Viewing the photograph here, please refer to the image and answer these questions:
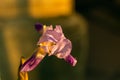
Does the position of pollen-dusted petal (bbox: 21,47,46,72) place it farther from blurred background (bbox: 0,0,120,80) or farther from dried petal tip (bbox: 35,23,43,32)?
blurred background (bbox: 0,0,120,80)

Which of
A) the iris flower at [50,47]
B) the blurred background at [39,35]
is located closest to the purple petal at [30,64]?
the iris flower at [50,47]

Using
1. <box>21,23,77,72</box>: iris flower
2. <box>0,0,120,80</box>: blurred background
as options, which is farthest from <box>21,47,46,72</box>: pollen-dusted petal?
<box>0,0,120,80</box>: blurred background

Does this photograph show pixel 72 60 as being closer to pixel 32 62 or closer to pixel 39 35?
pixel 32 62

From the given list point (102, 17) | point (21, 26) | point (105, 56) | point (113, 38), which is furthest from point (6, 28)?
point (102, 17)

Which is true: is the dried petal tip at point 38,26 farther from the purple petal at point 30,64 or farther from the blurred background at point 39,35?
the blurred background at point 39,35

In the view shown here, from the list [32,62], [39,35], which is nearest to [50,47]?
[32,62]

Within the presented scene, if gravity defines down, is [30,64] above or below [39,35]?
above

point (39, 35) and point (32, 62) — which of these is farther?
point (39, 35)

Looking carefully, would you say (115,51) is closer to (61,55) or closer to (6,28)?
(6,28)
